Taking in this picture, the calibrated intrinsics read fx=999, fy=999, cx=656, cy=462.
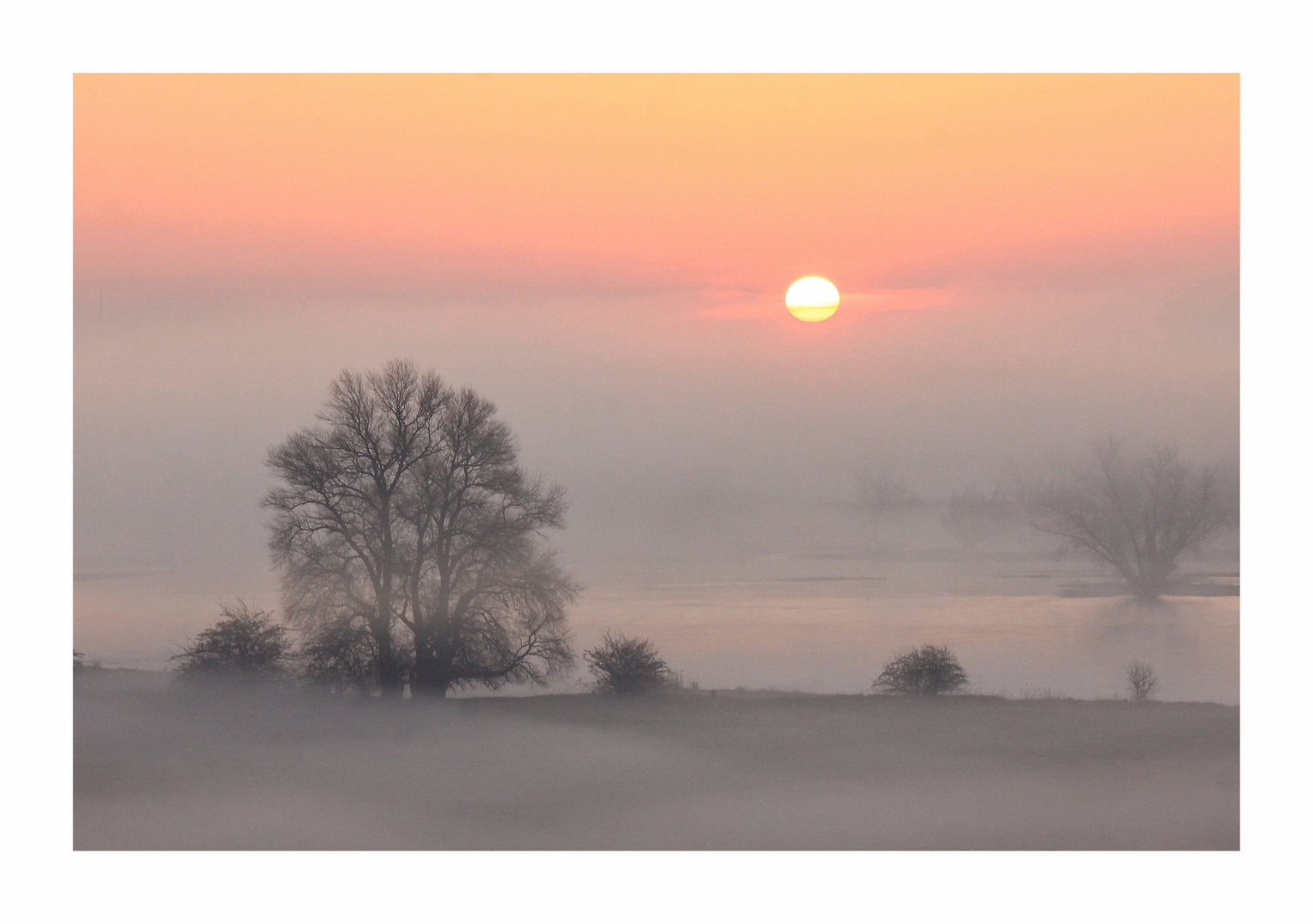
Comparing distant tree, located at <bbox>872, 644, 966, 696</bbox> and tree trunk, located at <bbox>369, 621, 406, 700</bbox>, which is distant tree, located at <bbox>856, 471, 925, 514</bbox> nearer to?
distant tree, located at <bbox>872, 644, 966, 696</bbox>

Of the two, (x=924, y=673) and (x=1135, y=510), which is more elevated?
(x=1135, y=510)

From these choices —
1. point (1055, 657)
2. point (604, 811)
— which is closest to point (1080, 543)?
point (1055, 657)

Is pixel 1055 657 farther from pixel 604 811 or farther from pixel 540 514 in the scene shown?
pixel 540 514

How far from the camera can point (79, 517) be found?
303 inches

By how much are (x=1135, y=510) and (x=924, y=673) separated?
7.22 ft

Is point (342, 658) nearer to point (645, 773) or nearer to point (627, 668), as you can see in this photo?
point (627, 668)

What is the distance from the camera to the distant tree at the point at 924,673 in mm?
7617

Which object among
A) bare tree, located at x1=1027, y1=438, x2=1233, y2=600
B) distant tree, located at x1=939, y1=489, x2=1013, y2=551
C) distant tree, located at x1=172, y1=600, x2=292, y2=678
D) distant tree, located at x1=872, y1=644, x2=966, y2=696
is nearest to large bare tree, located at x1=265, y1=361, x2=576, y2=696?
distant tree, located at x1=172, y1=600, x2=292, y2=678

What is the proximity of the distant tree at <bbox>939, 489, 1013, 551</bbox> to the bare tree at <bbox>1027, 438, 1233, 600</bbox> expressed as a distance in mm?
239

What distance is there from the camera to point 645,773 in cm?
730

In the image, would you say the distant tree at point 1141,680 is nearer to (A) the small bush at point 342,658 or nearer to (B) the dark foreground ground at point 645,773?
(B) the dark foreground ground at point 645,773

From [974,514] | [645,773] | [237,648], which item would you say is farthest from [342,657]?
[974,514]

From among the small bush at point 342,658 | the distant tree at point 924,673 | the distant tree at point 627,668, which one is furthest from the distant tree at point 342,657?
the distant tree at point 924,673

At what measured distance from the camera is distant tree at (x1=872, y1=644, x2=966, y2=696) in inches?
300
